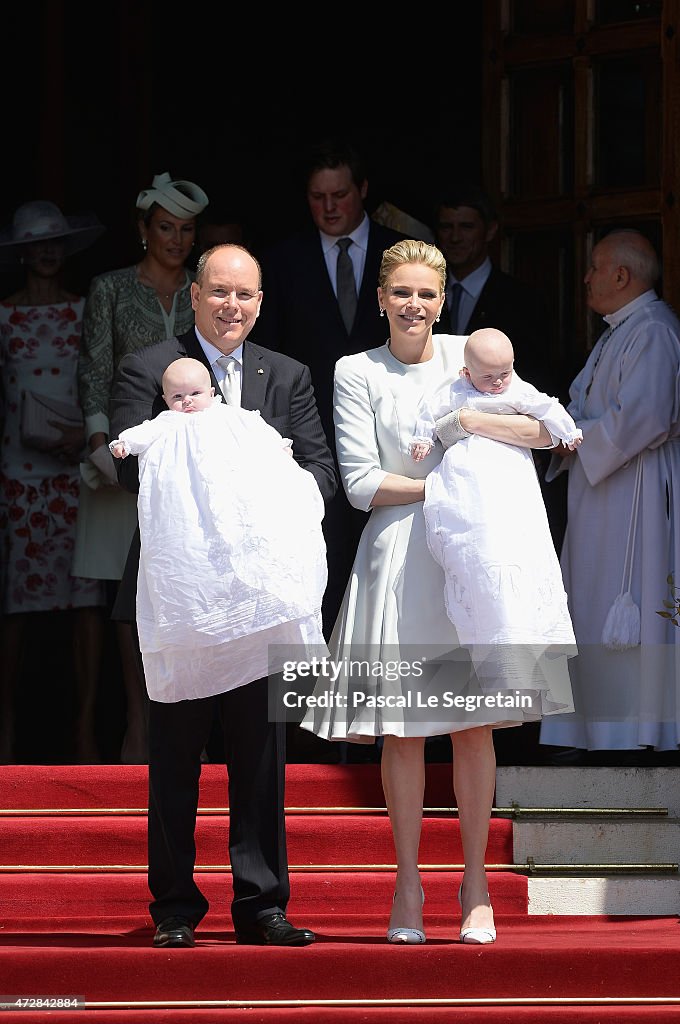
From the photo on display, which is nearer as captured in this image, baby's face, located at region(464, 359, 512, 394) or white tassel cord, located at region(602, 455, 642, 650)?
baby's face, located at region(464, 359, 512, 394)

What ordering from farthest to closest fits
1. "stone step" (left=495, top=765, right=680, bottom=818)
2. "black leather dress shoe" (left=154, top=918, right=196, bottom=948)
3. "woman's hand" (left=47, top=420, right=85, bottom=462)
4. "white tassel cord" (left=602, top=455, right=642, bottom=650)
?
"woman's hand" (left=47, top=420, right=85, bottom=462) → "white tassel cord" (left=602, top=455, right=642, bottom=650) → "stone step" (left=495, top=765, right=680, bottom=818) → "black leather dress shoe" (left=154, top=918, right=196, bottom=948)

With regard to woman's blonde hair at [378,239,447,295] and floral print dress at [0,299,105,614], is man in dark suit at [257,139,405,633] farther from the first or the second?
woman's blonde hair at [378,239,447,295]

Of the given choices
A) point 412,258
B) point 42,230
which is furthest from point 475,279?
point 412,258

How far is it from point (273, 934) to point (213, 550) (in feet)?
3.06

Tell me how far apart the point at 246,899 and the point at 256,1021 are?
35 cm

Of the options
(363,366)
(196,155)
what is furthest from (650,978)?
(196,155)

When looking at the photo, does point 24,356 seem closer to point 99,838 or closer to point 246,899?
point 99,838

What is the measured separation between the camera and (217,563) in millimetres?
4602

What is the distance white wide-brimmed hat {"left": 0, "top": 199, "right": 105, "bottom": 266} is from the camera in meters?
7.02

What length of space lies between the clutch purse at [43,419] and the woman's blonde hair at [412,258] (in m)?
2.15

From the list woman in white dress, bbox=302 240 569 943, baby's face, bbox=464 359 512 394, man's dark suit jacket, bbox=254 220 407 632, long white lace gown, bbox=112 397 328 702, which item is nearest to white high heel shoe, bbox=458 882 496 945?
woman in white dress, bbox=302 240 569 943

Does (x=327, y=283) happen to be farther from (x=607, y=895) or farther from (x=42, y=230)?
(x=607, y=895)

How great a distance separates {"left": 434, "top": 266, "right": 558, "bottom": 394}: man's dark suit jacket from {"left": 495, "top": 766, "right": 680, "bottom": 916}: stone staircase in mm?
1408

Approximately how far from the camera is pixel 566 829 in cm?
566
